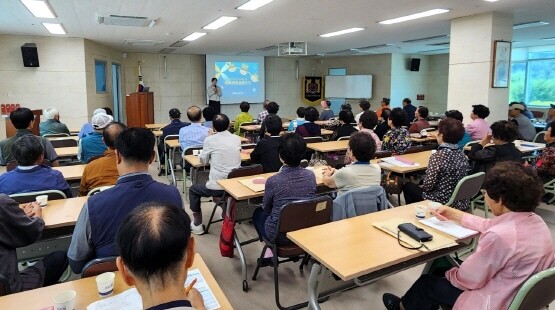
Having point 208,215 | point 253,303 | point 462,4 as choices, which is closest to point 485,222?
point 253,303

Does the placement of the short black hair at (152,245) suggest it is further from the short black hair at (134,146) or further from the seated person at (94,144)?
the seated person at (94,144)

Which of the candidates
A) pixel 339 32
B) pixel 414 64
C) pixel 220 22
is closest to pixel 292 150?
pixel 220 22

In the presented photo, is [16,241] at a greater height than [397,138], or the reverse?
[397,138]

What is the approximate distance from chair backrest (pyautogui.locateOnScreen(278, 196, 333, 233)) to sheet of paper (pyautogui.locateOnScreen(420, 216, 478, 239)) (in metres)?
0.65

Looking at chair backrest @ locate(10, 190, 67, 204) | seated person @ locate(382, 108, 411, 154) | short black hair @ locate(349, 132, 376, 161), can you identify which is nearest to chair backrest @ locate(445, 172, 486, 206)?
short black hair @ locate(349, 132, 376, 161)

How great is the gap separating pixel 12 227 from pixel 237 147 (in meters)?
2.43

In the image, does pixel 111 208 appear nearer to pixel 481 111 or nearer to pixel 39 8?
pixel 39 8

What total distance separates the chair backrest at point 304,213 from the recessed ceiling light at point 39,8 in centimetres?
516

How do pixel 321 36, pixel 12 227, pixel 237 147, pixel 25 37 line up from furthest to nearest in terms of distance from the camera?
pixel 321 36
pixel 25 37
pixel 237 147
pixel 12 227

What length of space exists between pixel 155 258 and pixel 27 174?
233 cm

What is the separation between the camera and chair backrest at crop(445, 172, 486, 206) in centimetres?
305

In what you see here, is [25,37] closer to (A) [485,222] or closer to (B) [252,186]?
(B) [252,186]

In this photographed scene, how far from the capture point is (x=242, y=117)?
8.88 metres

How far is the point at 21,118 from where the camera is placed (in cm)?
414
